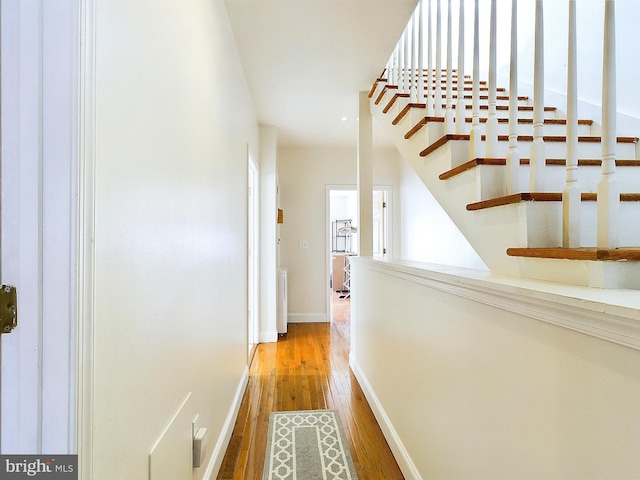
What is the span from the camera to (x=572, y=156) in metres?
0.83

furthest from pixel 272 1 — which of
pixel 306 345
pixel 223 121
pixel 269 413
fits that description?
pixel 306 345

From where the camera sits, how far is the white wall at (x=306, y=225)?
14.7ft

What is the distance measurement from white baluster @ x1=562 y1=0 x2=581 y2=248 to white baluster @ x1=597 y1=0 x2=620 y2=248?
3.6 inches

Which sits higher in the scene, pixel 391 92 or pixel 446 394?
pixel 391 92

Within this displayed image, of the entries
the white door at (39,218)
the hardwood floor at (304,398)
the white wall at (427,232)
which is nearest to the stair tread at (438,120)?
the white wall at (427,232)

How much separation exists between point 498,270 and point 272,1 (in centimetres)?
189

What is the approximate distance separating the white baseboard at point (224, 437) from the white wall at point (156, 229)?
1.5 inches

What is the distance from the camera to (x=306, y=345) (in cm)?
356

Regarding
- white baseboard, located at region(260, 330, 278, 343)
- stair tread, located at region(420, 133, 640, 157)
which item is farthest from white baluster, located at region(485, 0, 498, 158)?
white baseboard, located at region(260, 330, 278, 343)

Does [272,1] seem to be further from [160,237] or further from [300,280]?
[300,280]

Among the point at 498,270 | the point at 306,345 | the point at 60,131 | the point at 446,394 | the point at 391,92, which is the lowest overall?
the point at 306,345

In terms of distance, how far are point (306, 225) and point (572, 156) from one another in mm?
3780

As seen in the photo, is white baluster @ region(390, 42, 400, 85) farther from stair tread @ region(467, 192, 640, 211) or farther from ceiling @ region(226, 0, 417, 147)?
stair tread @ region(467, 192, 640, 211)

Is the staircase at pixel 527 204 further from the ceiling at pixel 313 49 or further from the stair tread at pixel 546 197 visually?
the ceiling at pixel 313 49
